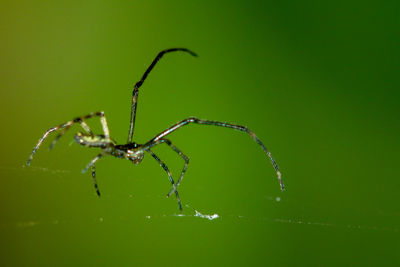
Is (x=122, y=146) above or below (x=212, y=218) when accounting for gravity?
above

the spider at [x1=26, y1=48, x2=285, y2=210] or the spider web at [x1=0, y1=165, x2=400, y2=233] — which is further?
the spider web at [x1=0, y1=165, x2=400, y2=233]

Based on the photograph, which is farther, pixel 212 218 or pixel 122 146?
pixel 212 218

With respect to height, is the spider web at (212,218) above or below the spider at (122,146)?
below

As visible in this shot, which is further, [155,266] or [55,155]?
[55,155]

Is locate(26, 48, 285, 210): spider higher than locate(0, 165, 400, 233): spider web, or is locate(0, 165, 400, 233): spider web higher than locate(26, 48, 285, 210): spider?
locate(26, 48, 285, 210): spider

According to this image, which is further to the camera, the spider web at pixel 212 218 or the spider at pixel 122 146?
the spider web at pixel 212 218

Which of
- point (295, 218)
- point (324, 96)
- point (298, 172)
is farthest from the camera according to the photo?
point (324, 96)

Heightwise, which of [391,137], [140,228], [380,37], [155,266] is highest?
[380,37]

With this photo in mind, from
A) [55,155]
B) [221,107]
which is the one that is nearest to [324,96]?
[221,107]

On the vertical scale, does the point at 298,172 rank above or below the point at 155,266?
above

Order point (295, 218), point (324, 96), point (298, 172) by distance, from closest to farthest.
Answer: point (295, 218)
point (298, 172)
point (324, 96)

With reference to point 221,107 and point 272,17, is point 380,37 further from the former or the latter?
point 221,107
